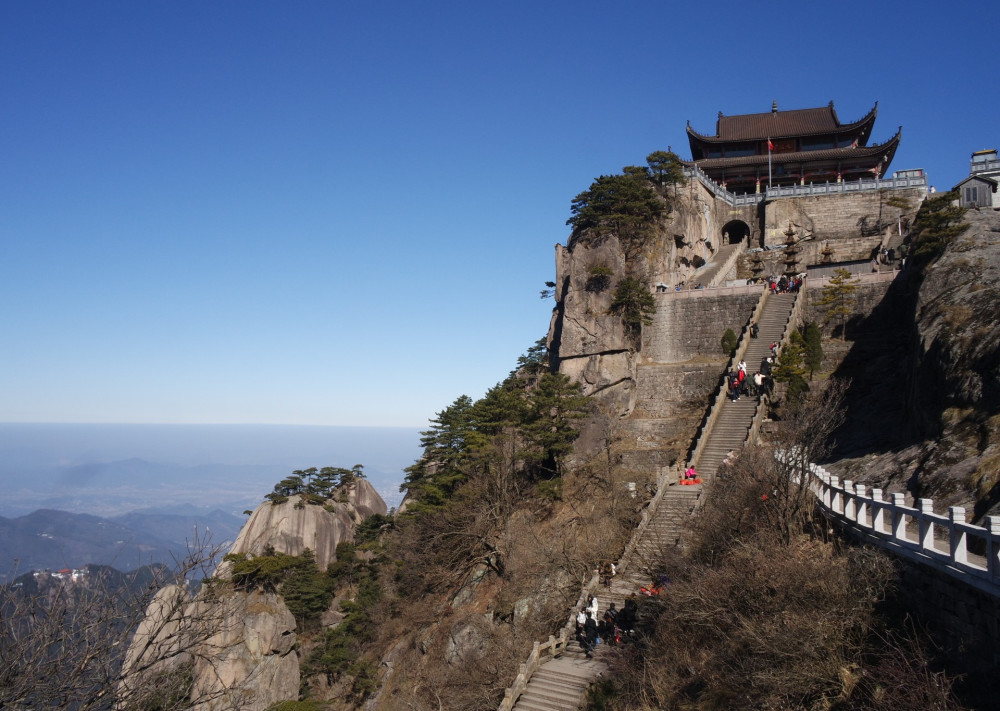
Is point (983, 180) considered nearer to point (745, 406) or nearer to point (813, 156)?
point (813, 156)

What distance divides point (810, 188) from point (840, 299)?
696 inches

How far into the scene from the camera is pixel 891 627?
42.2 feet

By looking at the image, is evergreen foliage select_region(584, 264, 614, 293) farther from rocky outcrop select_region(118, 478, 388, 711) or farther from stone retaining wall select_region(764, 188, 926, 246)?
rocky outcrop select_region(118, 478, 388, 711)

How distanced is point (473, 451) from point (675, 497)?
36.8 ft

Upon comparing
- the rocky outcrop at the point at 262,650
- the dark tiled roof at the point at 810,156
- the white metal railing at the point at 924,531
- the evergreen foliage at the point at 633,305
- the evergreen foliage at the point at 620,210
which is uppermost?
the dark tiled roof at the point at 810,156

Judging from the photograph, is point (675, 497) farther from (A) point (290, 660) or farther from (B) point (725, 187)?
(B) point (725, 187)

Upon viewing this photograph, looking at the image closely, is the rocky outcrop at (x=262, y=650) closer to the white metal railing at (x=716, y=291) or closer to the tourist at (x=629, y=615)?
the tourist at (x=629, y=615)

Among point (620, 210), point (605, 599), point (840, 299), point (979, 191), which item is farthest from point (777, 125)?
point (605, 599)

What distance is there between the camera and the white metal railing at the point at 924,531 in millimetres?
10477

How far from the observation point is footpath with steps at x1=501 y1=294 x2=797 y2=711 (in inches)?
766

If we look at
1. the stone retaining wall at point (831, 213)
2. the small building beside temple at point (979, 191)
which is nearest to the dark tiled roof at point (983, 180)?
the small building beside temple at point (979, 191)

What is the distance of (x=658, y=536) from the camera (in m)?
24.6

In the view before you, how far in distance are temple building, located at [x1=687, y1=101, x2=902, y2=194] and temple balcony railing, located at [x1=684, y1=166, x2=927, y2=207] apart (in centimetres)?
263

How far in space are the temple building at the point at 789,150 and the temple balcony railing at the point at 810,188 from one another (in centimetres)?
263
